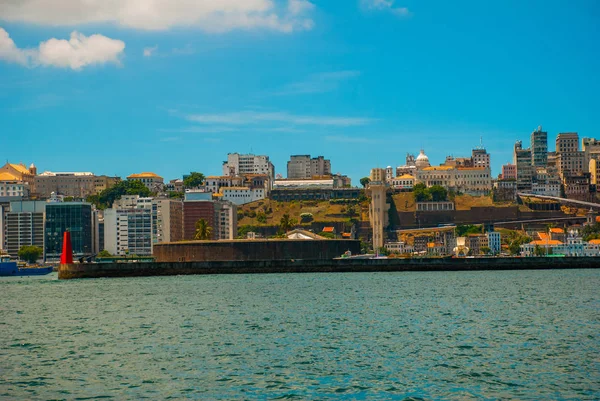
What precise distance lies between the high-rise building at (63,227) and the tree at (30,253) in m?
2.04

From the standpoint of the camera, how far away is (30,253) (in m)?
163

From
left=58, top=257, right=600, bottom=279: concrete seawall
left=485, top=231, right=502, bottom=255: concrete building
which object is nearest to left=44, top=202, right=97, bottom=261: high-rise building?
left=485, top=231, right=502, bottom=255: concrete building

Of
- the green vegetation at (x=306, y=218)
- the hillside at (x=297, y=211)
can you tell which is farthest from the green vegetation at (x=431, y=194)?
the green vegetation at (x=306, y=218)

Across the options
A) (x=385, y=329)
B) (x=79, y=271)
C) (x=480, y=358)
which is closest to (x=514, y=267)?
(x=79, y=271)

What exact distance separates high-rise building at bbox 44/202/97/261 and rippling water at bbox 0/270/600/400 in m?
113

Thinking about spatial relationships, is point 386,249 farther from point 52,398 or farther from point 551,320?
point 52,398

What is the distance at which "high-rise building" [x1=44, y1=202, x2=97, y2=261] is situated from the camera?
542 feet

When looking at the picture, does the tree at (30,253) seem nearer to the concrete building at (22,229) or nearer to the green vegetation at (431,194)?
the concrete building at (22,229)

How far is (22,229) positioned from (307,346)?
6158 inches

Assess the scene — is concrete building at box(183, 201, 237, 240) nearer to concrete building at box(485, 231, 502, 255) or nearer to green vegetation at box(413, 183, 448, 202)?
green vegetation at box(413, 183, 448, 202)

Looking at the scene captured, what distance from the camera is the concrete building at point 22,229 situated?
177 m

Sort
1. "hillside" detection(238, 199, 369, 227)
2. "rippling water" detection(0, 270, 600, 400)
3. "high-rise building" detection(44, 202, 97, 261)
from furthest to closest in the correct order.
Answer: "hillside" detection(238, 199, 369, 227)
"high-rise building" detection(44, 202, 97, 261)
"rippling water" detection(0, 270, 600, 400)

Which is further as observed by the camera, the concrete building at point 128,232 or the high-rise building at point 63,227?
the concrete building at point 128,232

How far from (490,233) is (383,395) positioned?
490 ft
